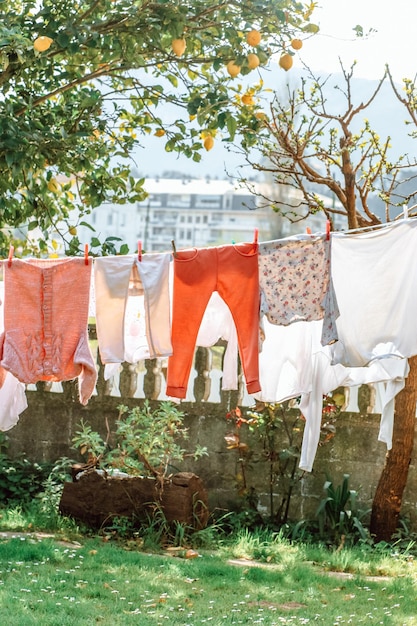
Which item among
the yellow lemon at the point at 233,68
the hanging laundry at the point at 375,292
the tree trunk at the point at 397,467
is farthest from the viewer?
the tree trunk at the point at 397,467

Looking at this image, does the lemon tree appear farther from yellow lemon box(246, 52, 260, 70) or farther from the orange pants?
the orange pants

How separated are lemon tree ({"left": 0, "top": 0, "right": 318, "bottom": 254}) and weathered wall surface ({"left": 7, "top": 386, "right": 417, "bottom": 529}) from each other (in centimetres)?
182

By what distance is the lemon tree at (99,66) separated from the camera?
582cm

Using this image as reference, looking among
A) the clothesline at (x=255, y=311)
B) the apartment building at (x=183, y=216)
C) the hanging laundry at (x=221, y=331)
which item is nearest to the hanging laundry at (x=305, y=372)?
the clothesline at (x=255, y=311)

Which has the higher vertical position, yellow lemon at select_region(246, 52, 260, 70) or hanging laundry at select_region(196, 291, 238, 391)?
yellow lemon at select_region(246, 52, 260, 70)

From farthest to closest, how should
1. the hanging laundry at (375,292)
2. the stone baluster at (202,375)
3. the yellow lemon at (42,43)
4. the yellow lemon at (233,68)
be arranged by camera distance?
the stone baluster at (202,375), the yellow lemon at (233,68), the yellow lemon at (42,43), the hanging laundry at (375,292)

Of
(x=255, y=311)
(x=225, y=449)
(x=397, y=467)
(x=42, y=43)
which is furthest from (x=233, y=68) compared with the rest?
(x=225, y=449)

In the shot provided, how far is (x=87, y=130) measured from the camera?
6.93 meters

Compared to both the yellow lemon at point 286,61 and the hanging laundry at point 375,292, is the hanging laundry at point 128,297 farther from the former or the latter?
the yellow lemon at point 286,61

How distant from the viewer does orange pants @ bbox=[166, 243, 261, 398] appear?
5531 millimetres

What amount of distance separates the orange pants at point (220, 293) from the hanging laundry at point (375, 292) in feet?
1.65

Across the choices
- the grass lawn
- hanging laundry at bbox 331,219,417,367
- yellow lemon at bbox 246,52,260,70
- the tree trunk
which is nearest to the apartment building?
the tree trunk

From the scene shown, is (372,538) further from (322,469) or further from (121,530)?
(121,530)

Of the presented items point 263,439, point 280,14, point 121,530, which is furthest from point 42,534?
point 280,14
